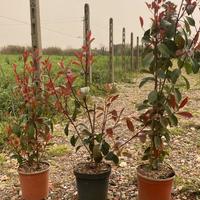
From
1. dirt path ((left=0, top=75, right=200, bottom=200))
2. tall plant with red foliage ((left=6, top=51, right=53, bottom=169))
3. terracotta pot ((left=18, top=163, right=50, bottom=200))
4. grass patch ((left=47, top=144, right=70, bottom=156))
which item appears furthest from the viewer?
grass patch ((left=47, top=144, right=70, bottom=156))

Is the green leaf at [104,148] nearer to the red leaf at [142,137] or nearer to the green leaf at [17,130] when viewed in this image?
the red leaf at [142,137]

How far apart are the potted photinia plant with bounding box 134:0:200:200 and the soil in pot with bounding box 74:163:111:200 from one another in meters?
0.29

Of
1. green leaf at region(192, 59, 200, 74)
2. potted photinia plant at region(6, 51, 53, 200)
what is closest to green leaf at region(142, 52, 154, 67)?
green leaf at region(192, 59, 200, 74)

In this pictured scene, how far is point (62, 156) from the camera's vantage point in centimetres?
446

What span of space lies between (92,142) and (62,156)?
1.44 metres

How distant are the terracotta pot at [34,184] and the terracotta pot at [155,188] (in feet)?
2.72

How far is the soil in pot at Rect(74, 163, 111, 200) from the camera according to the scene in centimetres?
306

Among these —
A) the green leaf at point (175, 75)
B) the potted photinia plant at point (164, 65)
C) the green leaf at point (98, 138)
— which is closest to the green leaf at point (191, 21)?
the potted photinia plant at point (164, 65)

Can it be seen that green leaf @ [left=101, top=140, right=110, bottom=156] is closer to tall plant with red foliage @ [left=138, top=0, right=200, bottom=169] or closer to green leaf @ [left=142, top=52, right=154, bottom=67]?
tall plant with red foliage @ [left=138, top=0, right=200, bottom=169]

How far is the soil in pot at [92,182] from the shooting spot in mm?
3055

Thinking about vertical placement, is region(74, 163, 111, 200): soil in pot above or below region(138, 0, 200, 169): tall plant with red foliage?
below

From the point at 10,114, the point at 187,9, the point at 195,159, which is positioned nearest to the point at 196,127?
the point at 195,159

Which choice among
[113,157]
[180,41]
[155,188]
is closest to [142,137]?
[113,157]

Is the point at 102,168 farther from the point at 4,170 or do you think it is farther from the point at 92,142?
the point at 4,170
